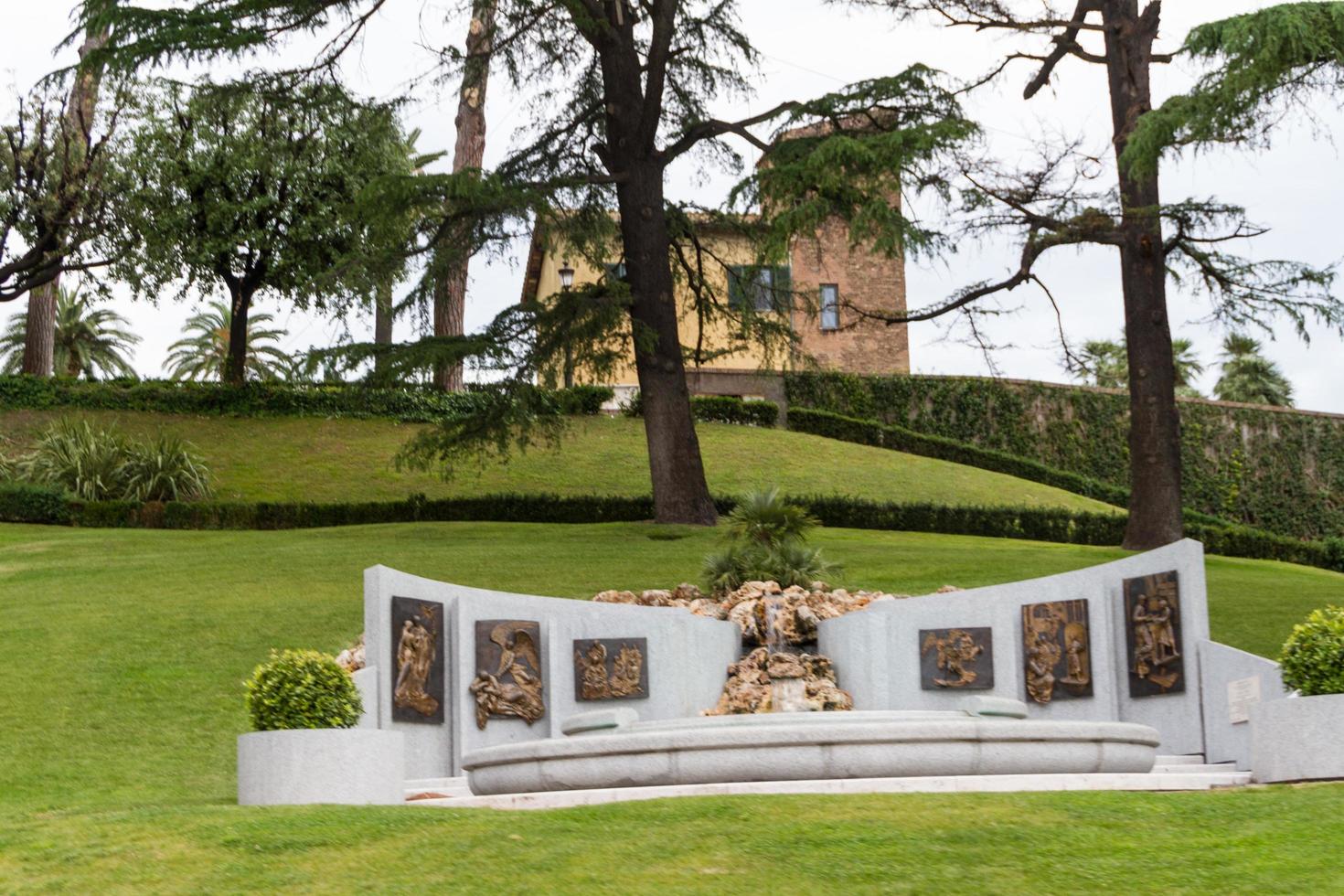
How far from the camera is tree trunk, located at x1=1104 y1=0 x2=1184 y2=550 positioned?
66.8 ft

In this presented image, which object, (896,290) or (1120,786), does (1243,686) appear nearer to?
(1120,786)

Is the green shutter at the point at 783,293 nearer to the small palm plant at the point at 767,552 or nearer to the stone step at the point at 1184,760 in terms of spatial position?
the small palm plant at the point at 767,552

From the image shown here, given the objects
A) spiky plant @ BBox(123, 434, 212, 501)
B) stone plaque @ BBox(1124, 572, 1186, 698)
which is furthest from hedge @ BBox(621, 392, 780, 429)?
stone plaque @ BBox(1124, 572, 1186, 698)

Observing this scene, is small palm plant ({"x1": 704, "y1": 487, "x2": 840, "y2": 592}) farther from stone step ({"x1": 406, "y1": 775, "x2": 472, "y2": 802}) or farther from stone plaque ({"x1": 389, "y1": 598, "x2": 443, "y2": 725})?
stone step ({"x1": 406, "y1": 775, "x2": 472, "y2": 802})

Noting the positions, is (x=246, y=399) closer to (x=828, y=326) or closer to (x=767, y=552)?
(x=828, y=326)

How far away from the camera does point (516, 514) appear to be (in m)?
25.8

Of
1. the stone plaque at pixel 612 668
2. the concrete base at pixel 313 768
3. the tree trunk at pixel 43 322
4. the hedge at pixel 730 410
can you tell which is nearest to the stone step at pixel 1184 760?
the stone plaque at pixel 612 668

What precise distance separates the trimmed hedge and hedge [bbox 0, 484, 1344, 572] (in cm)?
639

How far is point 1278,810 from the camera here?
6.97 m

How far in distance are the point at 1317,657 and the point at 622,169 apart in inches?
639

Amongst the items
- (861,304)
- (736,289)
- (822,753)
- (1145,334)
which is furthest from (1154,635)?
(861,304)

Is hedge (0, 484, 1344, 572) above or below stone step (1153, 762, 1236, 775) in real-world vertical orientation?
above

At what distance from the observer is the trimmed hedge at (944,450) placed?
33500 millimetres

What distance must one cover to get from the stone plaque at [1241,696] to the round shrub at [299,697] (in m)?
6.49
